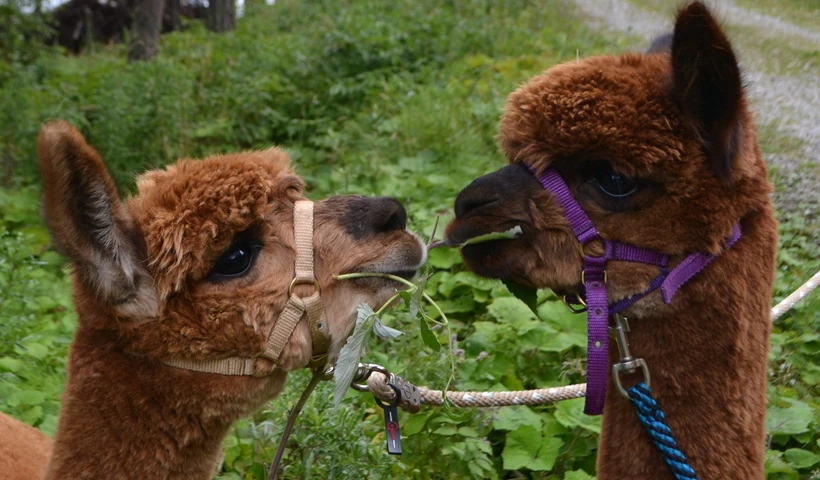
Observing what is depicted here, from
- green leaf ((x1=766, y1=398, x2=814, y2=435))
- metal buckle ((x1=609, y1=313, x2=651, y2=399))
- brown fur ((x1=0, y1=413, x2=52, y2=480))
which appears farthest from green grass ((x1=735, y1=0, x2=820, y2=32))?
brown fur ((x1=0, y1=413, x2=52, y2=480))

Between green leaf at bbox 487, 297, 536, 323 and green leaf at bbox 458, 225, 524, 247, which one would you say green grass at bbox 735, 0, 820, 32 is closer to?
green leaf at bbox 487, 297, 536, 323

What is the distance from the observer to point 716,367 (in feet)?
6.86

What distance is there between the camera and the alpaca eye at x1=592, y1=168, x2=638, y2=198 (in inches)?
85.0

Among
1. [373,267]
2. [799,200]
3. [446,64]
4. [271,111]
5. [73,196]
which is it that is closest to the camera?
[73,196]

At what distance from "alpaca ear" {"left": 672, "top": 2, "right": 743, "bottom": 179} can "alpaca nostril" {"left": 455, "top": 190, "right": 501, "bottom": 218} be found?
1.99 feet

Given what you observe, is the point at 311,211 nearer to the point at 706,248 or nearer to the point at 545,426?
the point at 706,248

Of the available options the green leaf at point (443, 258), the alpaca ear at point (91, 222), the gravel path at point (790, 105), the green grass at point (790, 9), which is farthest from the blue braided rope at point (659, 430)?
the green grass at point (790, 9)

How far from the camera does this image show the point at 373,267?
2.39 metres

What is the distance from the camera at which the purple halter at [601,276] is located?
82.6 inches

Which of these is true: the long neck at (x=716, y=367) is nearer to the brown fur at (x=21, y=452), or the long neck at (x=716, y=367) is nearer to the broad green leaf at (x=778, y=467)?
the broad green leaf at (x=778, y=467)

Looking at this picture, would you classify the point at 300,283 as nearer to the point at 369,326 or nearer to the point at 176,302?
the point at 369,326

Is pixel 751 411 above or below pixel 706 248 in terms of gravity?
below

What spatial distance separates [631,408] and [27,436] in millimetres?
2253

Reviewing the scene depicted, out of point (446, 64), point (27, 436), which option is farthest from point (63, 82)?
point (27, 436)
